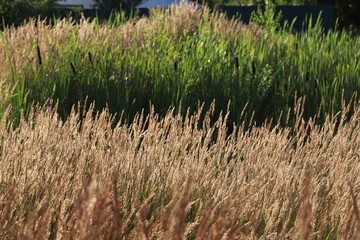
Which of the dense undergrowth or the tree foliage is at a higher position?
the dense undergrowth

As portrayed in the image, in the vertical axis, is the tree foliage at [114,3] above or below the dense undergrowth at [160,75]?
below

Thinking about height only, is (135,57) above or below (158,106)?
above

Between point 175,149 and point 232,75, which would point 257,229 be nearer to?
point 175,149

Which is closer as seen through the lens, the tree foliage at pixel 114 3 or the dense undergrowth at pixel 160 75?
the dense undergrowth at pixel 160 75

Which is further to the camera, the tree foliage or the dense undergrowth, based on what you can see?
the tree foliage

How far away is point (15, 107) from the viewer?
5199 mm

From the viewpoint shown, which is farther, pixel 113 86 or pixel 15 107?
pixel 113 86

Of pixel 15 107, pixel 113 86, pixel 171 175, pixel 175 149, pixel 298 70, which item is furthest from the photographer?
pixel 298 70

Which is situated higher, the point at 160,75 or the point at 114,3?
the point at 160,75

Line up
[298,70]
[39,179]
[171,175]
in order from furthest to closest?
1. [298,70]
2. [171,175]
3. [39,179]

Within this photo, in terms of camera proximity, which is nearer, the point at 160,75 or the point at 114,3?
the point at 160,75

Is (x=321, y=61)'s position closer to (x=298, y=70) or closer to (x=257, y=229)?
(x=298, y=70)

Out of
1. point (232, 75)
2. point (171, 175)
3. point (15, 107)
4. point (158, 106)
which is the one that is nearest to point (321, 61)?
point (232, 75)

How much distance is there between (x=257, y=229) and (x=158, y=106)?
3034mm
